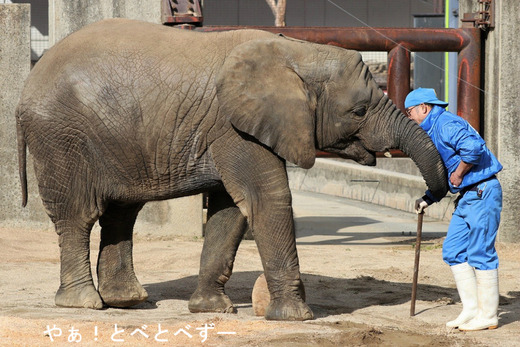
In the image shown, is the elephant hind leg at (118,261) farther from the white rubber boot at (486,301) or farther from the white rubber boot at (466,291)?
the white rubber boot at (486,301)

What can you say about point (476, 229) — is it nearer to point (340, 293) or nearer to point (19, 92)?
point (340, 293)

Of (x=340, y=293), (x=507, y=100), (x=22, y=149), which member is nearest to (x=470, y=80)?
(x=507, y=100)

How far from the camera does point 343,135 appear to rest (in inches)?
311

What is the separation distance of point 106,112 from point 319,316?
2316 millimetres

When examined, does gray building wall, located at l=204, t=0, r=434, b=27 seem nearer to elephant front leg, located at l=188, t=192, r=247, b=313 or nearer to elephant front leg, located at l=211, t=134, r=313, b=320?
elephant front leg, located at l=188, t=192, r=247, b=313

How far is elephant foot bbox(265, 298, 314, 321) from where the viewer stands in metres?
7.66

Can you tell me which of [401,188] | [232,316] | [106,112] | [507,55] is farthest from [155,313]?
[401,188]

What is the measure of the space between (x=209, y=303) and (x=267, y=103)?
176 centimetres

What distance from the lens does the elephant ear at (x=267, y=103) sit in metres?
7.53

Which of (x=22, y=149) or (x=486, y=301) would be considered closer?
(x=486, y=301)

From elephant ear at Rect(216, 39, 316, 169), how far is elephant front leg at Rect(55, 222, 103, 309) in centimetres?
166

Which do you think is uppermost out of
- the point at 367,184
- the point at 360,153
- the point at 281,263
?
the point at 360,153

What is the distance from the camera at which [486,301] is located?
744cm

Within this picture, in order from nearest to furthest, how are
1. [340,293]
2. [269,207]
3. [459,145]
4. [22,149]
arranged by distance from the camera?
1. [459,145]
2. [269,207]
3. [22,149]
4. [340,293]
